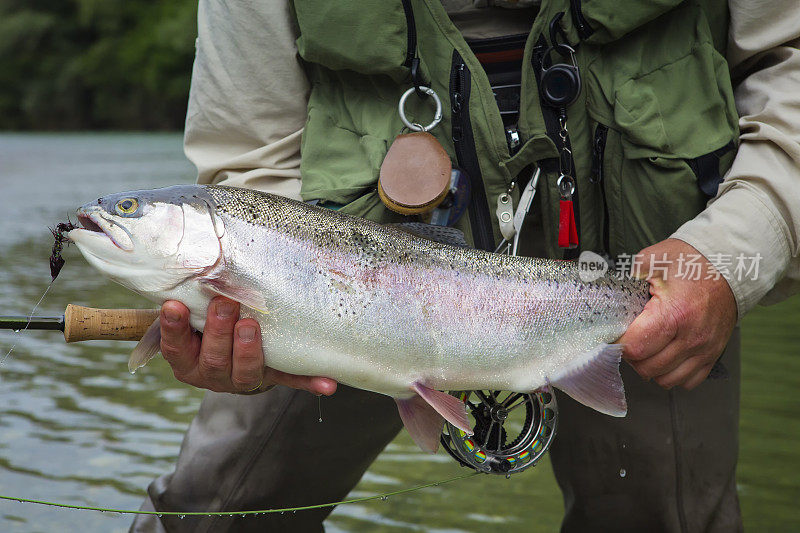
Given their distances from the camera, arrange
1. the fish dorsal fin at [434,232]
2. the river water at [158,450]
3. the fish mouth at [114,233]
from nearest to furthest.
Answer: the fish mouth at [114,233]
the fish dorsal fin at [434,232]
the river water at [158,450]

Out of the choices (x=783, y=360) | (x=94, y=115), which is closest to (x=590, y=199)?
(x=783, y=360)

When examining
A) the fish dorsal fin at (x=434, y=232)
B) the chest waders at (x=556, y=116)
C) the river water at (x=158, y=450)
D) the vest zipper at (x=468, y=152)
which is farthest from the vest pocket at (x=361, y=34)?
the river water at (x=158, y=450)

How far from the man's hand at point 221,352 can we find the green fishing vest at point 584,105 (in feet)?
1.44

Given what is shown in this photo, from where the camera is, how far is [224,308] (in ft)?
5.54

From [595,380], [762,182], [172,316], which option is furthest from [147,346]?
[762,182]

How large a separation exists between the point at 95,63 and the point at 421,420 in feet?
180

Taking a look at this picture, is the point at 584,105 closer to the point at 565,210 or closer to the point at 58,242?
the point at 565,210

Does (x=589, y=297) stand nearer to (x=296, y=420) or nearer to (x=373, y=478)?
(x=296, y=420)

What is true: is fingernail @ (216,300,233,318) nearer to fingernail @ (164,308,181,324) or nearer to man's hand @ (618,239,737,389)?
fingernail @ (164,308,181,324)

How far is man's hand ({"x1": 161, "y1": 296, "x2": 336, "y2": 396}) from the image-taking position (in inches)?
66.7

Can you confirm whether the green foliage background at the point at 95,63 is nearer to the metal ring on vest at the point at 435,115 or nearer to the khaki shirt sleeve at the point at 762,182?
the metal ring on vest at the point at 435,115

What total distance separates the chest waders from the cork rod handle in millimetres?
469

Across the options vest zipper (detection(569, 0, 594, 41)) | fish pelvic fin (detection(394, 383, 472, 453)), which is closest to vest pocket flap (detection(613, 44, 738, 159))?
vest zipper (detection(569, 0, 594, 41))

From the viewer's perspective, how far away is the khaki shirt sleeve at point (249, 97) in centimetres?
212
